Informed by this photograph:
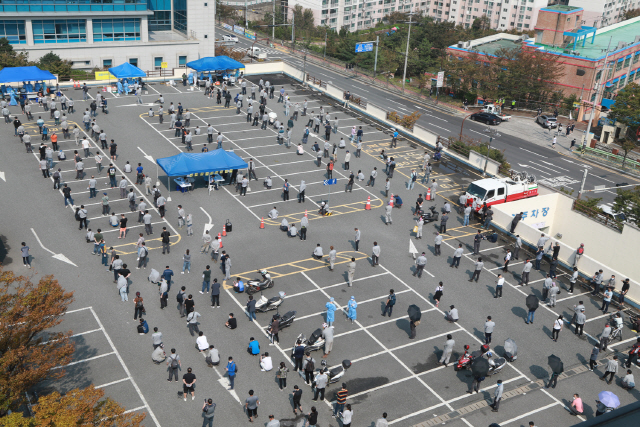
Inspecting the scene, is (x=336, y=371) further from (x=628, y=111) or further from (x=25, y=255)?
(x=628, y=111)

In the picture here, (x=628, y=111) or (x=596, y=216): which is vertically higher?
(x=628, y=111)

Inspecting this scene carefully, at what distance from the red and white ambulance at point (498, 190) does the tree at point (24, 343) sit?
2583cm

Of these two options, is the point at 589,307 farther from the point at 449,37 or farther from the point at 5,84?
the point at 449,37

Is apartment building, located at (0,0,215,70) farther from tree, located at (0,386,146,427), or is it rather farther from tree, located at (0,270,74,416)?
tree, located at (0,386,146,427)

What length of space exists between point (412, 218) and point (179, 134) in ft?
65.1

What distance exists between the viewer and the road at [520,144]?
56188 millimetres

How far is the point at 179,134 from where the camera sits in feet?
155

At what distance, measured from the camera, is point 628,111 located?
214 ft

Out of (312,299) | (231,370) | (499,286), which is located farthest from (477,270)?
(231,370)

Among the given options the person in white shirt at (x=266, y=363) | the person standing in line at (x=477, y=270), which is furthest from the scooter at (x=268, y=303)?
the person standing in line at (x=477, y=270)

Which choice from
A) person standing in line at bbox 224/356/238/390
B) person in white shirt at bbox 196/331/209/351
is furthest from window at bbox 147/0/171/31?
person standing in line at bbox 224/356/238/390

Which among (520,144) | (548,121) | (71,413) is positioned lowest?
(520,144)

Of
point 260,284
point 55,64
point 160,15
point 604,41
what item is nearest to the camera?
point 260,284

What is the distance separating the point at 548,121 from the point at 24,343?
64030mm
